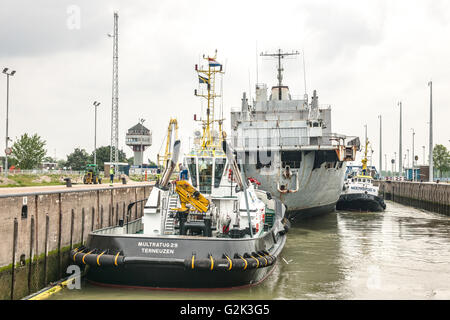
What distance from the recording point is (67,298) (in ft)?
34.5

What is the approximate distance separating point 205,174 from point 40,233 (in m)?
5.20

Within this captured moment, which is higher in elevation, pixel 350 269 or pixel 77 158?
pixel 77 158

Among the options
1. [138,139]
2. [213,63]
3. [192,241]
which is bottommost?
[192,241]

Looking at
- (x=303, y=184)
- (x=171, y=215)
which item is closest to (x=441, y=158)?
(x=303, y=184)

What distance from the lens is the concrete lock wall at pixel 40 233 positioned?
980 centimetres

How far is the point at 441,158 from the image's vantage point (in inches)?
3182

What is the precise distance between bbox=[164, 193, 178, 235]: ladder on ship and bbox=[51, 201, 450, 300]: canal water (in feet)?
8.28

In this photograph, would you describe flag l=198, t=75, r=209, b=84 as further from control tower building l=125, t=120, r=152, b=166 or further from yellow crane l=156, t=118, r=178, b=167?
control tower building l=125, t=120, r=152, b=166

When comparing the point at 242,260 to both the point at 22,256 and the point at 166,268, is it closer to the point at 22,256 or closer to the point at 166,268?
the point at 166,268

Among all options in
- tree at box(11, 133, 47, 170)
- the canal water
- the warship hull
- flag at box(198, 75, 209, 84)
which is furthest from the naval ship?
tree at box(11, 133, 47, 170)

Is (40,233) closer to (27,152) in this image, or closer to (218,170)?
(218,170)

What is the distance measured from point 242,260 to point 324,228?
50.7ft

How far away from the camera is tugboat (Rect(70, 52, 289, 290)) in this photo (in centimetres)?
1036
